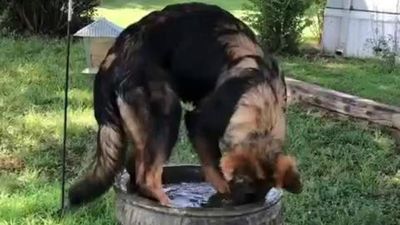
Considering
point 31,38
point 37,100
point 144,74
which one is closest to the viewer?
point 144,74

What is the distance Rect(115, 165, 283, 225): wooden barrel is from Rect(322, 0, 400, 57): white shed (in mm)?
7219

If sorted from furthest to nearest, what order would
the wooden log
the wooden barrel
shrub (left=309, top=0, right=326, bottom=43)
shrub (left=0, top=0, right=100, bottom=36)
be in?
shrub (left=309, top=0, right=326, bottom=43) → shrub (left=0, top=0, right=100, bottom=36) → the wooden log → the wooden barrel

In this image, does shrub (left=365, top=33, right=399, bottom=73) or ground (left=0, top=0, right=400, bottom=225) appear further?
shrub (left=365, top=33, right=399, bottom=73)

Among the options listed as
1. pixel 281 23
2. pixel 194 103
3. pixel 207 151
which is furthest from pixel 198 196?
pixel 281 23

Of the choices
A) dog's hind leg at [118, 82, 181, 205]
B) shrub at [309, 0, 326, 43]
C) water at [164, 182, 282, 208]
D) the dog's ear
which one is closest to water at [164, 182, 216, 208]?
water at [164, 182, 282, 208]

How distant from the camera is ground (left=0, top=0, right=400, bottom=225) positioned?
14.2ft

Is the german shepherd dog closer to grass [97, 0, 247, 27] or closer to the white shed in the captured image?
the white shed

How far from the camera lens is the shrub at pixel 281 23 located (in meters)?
9.32

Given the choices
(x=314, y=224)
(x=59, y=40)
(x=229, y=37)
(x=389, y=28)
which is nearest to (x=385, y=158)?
(x=314, y=224)

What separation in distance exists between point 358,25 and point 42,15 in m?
4.30

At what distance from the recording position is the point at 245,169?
2.54 meters

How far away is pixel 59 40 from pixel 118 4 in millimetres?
6838

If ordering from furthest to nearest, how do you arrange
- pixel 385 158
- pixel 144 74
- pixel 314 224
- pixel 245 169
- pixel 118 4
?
1. pixel 118 4
2. pixel 385 158
3. pixel 314 224
4. pixel 144 74
5. pixel 245 169

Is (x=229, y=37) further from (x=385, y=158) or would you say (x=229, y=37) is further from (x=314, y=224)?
(x=385, y=158)
